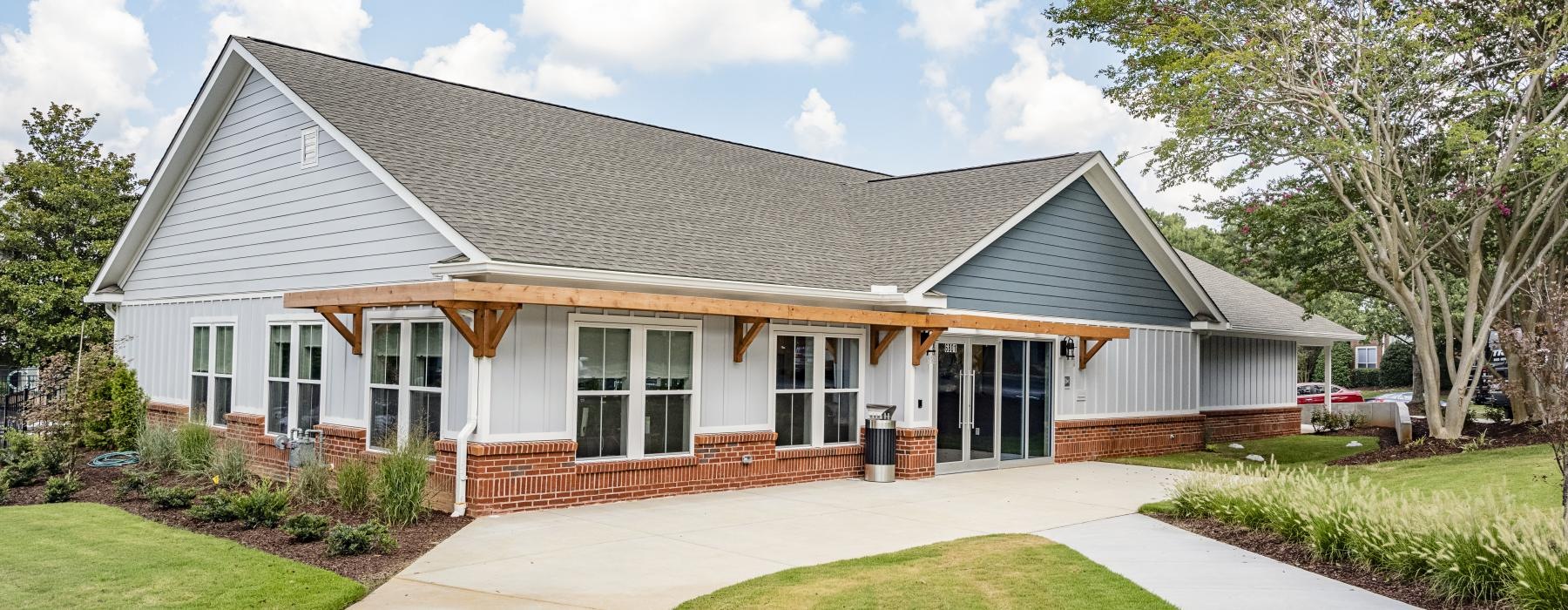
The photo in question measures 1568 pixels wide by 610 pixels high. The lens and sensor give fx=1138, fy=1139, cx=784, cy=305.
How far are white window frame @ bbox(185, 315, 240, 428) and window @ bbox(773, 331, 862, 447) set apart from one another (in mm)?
7942

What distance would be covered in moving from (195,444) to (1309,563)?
43.8 feet

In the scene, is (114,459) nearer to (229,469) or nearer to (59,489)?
(59,489)

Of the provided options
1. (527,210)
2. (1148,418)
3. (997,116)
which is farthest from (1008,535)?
(997,116)

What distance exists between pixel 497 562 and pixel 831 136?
1834 inches

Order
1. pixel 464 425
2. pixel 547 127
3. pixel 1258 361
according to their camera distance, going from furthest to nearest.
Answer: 1. pixel 1258 361
2. pixel 547 127
3. pixel 464 425

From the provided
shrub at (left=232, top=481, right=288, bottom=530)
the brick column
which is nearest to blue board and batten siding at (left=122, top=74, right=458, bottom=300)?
shrub at (left=232, top=481, right=288, bottom=530)

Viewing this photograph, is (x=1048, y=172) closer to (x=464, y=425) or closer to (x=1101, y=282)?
(x=1101, y=282)

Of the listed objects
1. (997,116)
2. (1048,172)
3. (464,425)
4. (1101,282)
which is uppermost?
(997,116)

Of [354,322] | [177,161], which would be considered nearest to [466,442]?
[354,322]

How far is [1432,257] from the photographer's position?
2144 centimetres

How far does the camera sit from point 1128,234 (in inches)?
772

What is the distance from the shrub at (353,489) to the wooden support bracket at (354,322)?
2.51 m

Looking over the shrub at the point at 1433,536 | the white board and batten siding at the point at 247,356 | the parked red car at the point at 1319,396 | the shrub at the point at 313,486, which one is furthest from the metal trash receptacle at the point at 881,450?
the parked red car at the point at 1319,396

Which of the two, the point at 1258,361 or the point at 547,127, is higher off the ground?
the point at 547,127
